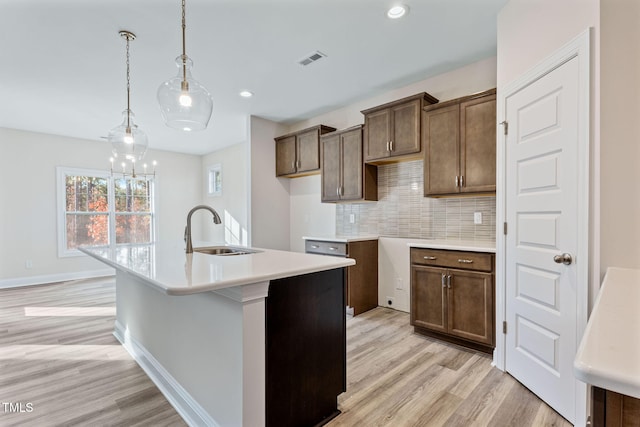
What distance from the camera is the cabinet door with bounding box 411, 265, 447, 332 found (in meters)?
2.72

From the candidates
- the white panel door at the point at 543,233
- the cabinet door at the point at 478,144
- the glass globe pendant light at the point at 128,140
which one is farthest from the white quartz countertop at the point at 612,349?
the glass globe pendant light at the point at 128,140

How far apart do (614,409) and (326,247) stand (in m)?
3.14

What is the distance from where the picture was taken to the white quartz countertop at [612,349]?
49 cm

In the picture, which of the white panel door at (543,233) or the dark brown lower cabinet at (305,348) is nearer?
the dark brown lower cabinet at (305,348)

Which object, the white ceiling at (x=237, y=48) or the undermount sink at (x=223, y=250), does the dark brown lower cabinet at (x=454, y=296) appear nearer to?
the undermount sink at (x=223, y=250)

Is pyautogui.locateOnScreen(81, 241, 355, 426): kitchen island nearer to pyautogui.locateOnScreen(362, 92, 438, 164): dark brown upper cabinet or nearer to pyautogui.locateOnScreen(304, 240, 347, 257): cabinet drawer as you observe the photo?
pyautogui.locateOnScreen(304, 240, 347, 257): cabinet drawer

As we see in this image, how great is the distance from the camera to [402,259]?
3619 mm

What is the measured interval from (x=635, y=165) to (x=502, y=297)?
3.70 feet

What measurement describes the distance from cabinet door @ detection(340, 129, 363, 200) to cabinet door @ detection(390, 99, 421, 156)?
19.3 inches

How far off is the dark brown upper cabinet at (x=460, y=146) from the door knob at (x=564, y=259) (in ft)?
3.20

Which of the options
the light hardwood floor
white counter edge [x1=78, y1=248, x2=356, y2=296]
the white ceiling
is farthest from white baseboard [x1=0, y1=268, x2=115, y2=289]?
white counter edge [x1=78, y1=248, x2=356, y2=296]

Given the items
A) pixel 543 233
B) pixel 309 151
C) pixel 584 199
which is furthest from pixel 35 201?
pixel 584 199

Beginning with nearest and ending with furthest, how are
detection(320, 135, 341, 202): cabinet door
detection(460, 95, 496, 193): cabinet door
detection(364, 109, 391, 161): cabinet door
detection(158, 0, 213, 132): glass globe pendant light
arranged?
1. detection(158, 0, 213, 132): glass globe pendant light
2. detection(460, 95, 496, 193): cabinet door
3. detection(364, 109, 391, 161): cabinet door
4. detection(320, 135, 341, 202): cabinet door

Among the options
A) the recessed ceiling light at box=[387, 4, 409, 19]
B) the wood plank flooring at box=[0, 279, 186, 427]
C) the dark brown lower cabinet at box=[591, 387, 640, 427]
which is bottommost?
the wood plank flooring at box=[0, 279, 186, 427]
